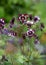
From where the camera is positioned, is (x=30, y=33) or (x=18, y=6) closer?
(x=30, y=33)

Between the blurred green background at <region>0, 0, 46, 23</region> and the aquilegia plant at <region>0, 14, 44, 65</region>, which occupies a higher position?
the aquilegia plant at <region>0, 14, 44, 65</region>

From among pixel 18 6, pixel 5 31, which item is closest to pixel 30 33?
pixel 5 31

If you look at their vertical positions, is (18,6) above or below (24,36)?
below

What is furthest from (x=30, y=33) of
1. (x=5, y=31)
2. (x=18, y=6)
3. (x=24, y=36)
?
(x=18, y=6)

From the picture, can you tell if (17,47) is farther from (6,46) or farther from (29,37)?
(29,37)

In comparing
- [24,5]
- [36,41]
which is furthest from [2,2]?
[36,41]

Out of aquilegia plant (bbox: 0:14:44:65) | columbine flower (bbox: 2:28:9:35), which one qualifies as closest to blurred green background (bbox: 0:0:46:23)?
aquilegia plant (bbox: 0:14:44:65)

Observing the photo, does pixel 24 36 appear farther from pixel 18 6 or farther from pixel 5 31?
pixel 18 6

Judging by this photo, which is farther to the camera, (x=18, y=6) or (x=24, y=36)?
(x=18, y=6)

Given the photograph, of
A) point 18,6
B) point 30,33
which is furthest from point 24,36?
point 18,6

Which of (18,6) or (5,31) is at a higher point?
(5,31)

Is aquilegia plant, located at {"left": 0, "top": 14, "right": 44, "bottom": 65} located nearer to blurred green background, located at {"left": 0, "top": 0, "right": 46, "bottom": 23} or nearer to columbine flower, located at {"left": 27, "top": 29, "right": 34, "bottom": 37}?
columbine flower, located at {"left": 27, "top": 29, "right": 34, "bottom": 37}
